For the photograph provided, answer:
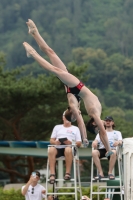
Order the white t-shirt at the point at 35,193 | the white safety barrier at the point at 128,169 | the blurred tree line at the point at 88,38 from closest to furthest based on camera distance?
the white safety barrier at the point at 128,169
the white t-shirt at the point at 35,193
the blurred tree line at the point at 88,38

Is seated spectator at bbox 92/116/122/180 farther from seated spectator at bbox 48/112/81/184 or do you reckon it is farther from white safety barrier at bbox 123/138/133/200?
white safety barrier at bbox 123/138/133/200

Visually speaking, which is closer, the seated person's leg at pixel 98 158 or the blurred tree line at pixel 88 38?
the seated person's leg at pixel 98 158

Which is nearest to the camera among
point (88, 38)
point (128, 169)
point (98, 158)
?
point (128, 169)

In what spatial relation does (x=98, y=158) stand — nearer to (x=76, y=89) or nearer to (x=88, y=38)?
(x=76, y=89)

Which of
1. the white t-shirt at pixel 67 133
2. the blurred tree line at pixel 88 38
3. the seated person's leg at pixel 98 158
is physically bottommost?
the seated person's leg at pixel 98 158

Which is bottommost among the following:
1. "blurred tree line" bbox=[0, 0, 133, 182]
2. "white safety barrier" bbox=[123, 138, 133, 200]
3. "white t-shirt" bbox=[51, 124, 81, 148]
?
"white safety barrier" bbox=[123, 138, 133, 200]

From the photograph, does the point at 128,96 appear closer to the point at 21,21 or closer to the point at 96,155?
the point at 21,21

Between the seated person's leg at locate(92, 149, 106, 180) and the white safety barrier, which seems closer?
the white safety barrier

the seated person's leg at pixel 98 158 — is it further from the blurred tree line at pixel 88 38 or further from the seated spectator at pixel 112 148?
the blurred tree line at pixel 88 38

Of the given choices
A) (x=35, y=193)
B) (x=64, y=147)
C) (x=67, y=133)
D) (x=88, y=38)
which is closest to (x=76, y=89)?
(x=64, y=147)

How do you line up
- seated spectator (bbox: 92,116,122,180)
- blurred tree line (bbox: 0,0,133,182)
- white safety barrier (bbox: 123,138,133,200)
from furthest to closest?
blurred tree line (bbox: 0,0,133,182), seated spectator (bbox: 92,116,122,180), white safety barrier (bbox: 123,138,133,200)

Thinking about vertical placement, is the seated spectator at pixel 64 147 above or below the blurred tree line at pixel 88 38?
below

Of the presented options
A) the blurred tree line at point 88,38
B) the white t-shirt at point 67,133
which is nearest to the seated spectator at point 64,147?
the white t-shirt at point 67,133

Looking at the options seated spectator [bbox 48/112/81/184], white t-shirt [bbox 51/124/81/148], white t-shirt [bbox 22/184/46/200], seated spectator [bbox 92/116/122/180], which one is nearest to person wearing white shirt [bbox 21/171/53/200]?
white t-shirt [bbox 22/184/46/200]
